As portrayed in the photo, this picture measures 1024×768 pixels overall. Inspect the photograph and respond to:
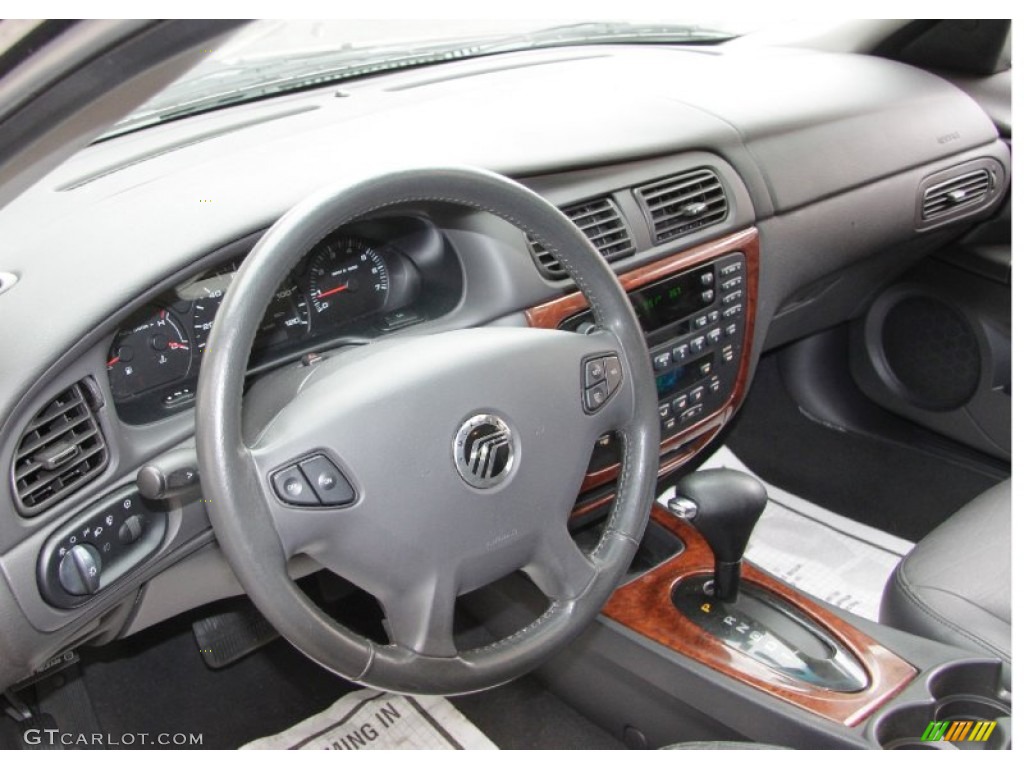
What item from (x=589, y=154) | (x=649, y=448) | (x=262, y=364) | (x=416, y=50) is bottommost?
(x=649, y=448)

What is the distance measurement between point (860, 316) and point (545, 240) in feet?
4.39

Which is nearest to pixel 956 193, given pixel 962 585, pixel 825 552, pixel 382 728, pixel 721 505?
pixel 825 552

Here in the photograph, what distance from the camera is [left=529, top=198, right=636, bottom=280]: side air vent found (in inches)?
55.7

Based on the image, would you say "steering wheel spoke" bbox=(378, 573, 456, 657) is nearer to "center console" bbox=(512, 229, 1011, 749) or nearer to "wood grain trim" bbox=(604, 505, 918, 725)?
"center console" bbox=(512, 229, 1011, 749)

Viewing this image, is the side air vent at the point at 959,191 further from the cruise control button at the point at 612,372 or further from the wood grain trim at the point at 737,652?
the cruise control button at the point at 612,372

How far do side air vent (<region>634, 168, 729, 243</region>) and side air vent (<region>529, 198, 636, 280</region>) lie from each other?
5 centimetres

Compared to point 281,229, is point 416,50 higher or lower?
higher

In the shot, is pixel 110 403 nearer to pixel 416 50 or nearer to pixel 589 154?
pixel 589 154

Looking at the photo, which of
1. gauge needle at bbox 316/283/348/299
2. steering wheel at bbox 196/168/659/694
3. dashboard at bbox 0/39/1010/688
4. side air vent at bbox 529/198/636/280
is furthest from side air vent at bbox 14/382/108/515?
side air vent at bbox 529/198/636/280

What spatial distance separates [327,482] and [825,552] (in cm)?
130

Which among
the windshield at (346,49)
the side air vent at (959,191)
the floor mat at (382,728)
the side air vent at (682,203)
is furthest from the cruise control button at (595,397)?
the side air vent at (959,191)

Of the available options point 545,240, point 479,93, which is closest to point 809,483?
point 479,93

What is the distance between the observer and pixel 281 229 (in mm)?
900

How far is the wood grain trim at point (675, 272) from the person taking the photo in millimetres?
1348
